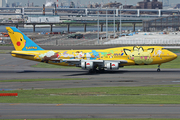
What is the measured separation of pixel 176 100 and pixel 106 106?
8733 mm

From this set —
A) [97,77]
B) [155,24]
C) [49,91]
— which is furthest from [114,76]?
[155,24]

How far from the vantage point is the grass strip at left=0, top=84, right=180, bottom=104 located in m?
33.3

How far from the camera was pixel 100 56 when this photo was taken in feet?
188

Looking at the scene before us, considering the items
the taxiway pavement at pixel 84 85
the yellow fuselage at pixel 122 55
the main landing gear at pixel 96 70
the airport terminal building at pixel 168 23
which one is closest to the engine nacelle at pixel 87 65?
the taxiway pavement at pixel 84 85

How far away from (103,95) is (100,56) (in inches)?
825

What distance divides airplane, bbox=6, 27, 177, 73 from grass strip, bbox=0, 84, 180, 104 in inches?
517

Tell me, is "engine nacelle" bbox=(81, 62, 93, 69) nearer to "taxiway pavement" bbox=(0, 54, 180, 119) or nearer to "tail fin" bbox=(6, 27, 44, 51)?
"taxiway pavement" bbox=(0, 54, 180, 119)

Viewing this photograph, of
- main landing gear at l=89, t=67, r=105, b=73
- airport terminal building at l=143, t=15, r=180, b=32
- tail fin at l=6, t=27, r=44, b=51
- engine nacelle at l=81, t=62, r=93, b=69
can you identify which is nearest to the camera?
engine nacelle at l=81, t=62, r=93, b=69

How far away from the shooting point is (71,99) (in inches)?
1359

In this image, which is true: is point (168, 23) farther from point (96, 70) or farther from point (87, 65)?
point (87, 65)

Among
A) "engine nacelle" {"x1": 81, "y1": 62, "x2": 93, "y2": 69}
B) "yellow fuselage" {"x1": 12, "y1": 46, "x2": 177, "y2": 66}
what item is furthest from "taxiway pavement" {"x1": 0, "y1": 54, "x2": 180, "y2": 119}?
"yellow fuselage" {"x1": 12, "y1": 46, "x2": 177, "y2": 66}

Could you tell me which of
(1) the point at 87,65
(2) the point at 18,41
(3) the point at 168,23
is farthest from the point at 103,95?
(3) the point at 168,23

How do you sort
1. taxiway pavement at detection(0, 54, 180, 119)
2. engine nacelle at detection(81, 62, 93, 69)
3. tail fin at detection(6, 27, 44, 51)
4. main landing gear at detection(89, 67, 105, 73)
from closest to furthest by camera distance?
taxiway pavement at detection(0, 54, 180, 119), engine nacelle at detection(81, 62, 93, 69), main landing gear at detection(89, 67, 105, 73), tail fin at detection(6, 27, 44, 51)

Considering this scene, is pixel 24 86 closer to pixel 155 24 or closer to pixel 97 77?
pixel 97 77
